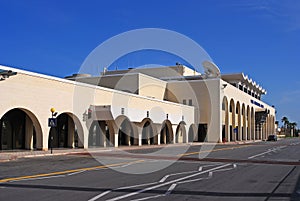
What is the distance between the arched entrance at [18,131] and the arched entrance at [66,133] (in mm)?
3615

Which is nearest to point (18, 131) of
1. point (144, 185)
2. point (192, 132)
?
point (144, 185)

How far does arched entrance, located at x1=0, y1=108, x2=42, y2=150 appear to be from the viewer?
98.6 ft

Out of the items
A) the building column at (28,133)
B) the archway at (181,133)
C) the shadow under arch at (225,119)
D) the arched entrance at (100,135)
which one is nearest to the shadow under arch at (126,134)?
the arched entrance at (100,135)

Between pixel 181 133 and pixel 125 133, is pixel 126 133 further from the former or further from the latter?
pixel 181 133

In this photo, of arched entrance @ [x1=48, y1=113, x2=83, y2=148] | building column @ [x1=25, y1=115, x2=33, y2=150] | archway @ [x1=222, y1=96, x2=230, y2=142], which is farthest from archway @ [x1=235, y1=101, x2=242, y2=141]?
building column @ [x1=25, y1=115, x2=33, y2=150]

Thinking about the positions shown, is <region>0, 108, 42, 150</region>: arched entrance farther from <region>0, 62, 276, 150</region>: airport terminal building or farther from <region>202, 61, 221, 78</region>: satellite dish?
<region>202, 61, 221, 78</region>: satellite dish

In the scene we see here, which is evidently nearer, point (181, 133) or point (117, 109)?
point (117, 109)

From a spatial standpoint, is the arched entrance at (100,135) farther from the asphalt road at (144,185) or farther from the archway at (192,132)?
the archway at (192,132)

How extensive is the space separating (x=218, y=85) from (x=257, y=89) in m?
41.7

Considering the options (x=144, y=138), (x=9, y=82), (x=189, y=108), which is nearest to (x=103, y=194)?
(x=9, y=82)

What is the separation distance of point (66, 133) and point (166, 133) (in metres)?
20.6

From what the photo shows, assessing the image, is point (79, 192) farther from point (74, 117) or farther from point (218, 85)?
point (218, 85)

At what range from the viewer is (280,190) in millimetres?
12047

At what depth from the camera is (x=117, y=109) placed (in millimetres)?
37406
